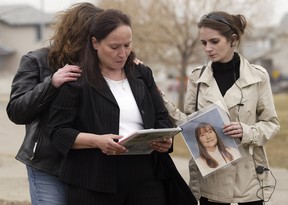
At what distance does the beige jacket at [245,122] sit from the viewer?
4.11 meters

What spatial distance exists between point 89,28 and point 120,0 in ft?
82.3

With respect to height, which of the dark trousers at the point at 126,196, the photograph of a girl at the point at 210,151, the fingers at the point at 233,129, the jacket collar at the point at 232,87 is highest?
the jacket collar at the point at 232,87

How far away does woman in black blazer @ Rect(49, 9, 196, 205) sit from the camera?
11.7 ft

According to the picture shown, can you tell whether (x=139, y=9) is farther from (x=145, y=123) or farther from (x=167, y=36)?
(x=145, y=123)

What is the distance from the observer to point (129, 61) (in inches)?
151

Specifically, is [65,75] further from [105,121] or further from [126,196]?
[126,196]

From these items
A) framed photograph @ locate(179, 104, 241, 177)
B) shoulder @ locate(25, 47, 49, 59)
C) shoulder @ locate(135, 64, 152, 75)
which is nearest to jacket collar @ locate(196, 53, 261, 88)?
framed photograph @ locate(179, 104, 241, 177)

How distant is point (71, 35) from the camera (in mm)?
3766

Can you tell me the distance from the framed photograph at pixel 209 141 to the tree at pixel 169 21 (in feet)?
76.4

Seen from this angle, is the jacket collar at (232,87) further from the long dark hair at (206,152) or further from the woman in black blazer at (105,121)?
the woman in black blazer at (105,121)

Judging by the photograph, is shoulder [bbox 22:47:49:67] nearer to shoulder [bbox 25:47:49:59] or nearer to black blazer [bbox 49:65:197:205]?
shoulder [bbox 25:47:49:59]

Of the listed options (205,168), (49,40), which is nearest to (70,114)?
(49,40)

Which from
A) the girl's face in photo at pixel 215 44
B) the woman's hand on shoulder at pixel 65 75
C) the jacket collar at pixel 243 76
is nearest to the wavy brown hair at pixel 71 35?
the woman's hand on shoulder at pixel 65 75

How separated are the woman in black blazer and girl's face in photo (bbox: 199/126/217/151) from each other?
35 cm
